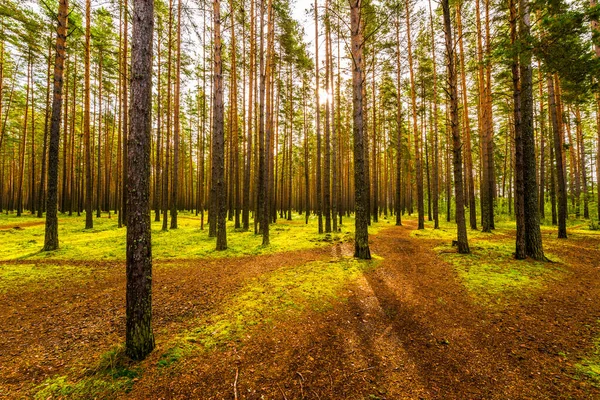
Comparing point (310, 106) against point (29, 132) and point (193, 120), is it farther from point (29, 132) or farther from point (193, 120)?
point (29, 132)

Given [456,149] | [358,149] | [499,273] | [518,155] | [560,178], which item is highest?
[456,149]

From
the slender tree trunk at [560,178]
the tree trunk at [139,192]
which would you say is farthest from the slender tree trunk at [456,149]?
the tree trunk at [139,192]

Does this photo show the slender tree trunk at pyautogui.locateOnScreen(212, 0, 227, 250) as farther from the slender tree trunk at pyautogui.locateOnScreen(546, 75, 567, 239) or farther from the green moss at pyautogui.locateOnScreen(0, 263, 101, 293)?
the slender tree trunk at pyautogui.locateOnScreen(546, 75, 567, 239)

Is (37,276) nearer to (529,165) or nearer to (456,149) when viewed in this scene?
(456,149)

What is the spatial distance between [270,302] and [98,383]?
117 inches

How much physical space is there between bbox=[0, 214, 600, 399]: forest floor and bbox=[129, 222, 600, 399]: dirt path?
0.02 m

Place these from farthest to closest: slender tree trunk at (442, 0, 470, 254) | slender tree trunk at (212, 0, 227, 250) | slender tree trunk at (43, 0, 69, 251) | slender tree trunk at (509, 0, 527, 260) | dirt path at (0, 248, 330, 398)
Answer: slender tree trunk at (212, 0, 227, 250)
slender tree trunk at (43, 0, 69, 251)
slender tree trunk at (442, 0, 470, 254)
slender tree trunk at (509, 0, 527, 260)
dirt path at (0, 248, 330, 398)

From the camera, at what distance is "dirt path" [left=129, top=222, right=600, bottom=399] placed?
2.99 metres

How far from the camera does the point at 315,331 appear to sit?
4.25m

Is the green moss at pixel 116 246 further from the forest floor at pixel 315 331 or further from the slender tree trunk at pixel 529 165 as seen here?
the slender tree trunk at pixel 529 165

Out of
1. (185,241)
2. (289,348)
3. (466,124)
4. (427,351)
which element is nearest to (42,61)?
(185,241)

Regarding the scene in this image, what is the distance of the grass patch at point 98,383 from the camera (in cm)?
288

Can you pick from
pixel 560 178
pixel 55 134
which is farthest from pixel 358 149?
pixel 560 178

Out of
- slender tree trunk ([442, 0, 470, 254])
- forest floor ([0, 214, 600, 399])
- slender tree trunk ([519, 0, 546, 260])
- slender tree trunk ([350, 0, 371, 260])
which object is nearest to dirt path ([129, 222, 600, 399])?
forest floor ([0, 214, 600, 399])
